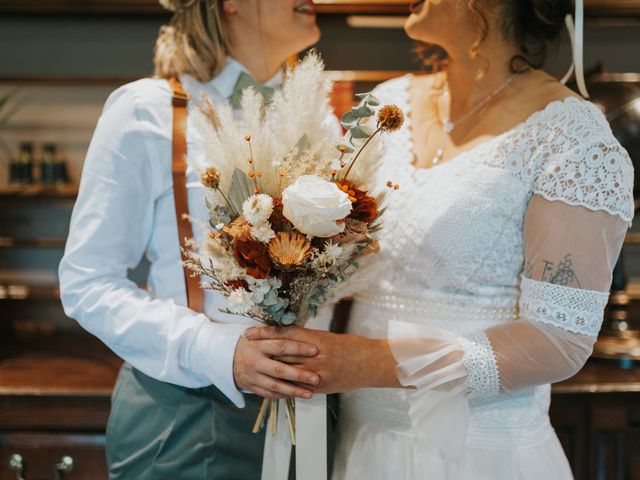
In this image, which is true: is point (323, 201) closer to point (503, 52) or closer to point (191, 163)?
point (191, 163)

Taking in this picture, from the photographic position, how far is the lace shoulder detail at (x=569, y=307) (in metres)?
1.23

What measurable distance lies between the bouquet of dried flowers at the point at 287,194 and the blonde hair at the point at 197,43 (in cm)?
37

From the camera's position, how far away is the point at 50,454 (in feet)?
6.63

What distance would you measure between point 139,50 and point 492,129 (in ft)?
5.31

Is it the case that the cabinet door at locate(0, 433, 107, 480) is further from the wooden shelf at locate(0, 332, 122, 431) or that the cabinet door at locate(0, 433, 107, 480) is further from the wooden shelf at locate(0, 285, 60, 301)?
the wooden shelf at locate(0, 285, 60, 301)

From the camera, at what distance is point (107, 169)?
4.35 feet

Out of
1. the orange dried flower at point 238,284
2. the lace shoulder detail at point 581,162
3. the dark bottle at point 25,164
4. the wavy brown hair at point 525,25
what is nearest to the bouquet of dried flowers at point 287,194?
the orange dried flower at point 238,284

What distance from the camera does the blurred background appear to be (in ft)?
6.59

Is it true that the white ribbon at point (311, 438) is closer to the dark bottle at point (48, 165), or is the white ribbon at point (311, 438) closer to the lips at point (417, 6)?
the lips at point (417, 6)

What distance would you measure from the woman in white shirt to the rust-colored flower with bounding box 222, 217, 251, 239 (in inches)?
10.6

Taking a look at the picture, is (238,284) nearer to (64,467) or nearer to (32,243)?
(64,467)

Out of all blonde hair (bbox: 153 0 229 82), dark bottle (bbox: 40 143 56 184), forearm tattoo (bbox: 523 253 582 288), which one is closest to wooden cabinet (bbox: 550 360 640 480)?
forearm tattoo (bbox: 523 253 582 288)

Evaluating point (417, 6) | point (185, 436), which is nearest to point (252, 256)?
point (185, 436)

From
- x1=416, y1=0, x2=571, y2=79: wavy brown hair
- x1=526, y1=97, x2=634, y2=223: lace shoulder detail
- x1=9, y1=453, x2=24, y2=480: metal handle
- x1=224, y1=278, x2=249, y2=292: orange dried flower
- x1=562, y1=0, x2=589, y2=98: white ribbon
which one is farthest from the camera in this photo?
x1=9, y1=453, x2=24, y2=480: metal handle
